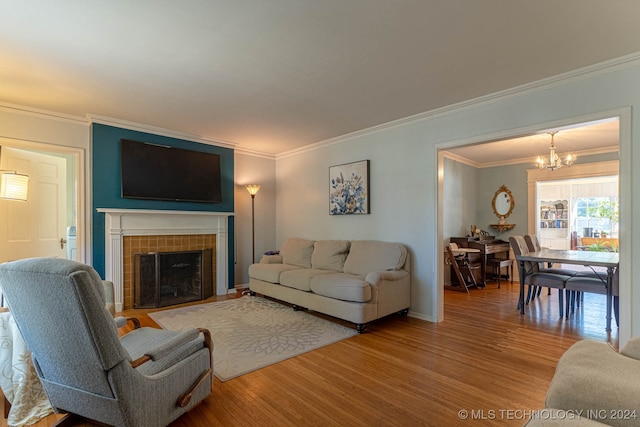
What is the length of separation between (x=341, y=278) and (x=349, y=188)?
1.57m

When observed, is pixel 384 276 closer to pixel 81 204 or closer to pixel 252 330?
pixel 252 330

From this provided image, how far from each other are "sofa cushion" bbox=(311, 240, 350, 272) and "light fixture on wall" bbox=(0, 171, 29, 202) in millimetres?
3655

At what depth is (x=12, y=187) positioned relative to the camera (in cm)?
353

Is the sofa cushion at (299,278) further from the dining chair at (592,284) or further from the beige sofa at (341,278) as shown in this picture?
the dining chair at (592,284)

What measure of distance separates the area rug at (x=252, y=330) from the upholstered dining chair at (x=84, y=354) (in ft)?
2.58

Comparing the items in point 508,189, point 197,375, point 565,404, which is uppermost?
point 508,189

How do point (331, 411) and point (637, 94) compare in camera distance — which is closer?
point (331, 411)

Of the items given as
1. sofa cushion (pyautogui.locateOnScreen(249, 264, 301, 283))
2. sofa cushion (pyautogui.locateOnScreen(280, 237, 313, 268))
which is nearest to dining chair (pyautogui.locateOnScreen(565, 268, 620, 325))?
sofa cushion (pyautogui.locateOnScreen(280, 237, 313, 268))

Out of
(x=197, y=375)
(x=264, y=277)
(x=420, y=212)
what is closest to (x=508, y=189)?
(x=420, y=212)

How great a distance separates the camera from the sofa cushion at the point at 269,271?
443 cm

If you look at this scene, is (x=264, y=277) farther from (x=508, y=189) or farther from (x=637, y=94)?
(x=508, y=189)

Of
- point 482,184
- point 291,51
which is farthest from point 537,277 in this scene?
point 291,51

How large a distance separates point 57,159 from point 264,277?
350 cm

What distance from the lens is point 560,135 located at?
4.58 meters
